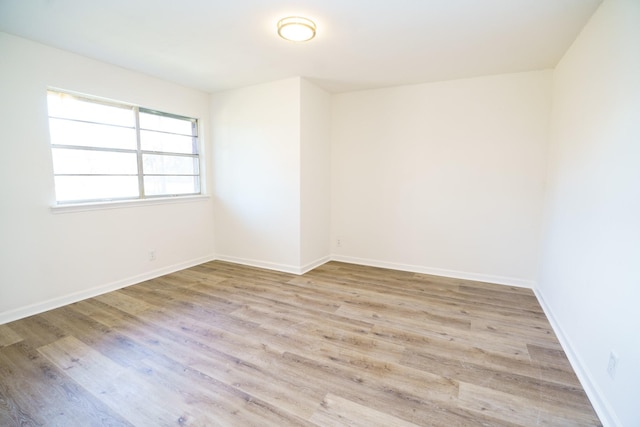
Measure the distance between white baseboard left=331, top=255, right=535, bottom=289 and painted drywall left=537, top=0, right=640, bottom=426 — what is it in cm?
89

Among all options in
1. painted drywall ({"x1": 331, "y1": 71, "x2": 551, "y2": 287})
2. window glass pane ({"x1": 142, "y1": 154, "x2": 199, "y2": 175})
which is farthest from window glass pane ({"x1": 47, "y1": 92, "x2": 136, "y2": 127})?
painted drywall ({"x1": 331, "y1": 71, "x2": 551, "y2": 287})

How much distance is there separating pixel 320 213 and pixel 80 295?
3032 millimetres

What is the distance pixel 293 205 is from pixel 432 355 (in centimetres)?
245

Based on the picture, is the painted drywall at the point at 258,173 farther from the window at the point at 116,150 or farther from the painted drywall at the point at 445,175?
the painted drywall at the point at 445,175

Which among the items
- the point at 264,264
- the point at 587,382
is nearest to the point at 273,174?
the point at 264,264

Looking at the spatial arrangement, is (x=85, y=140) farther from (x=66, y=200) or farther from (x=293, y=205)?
(x=293, y=205)

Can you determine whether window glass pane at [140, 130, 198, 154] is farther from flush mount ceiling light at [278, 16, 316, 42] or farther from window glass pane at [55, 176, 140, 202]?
flush mount ceiling light at [278, 16, 316, 42]

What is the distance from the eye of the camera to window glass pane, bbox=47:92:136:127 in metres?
2.96

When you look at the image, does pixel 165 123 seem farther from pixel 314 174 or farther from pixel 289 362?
pixel 289 362

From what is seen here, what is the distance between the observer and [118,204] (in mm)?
3410

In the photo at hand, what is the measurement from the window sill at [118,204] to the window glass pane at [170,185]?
0.16m

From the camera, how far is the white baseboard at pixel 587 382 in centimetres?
154

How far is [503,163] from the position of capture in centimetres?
355

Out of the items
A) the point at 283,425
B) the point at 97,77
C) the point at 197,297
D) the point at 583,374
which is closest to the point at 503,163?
the point at 583,374
